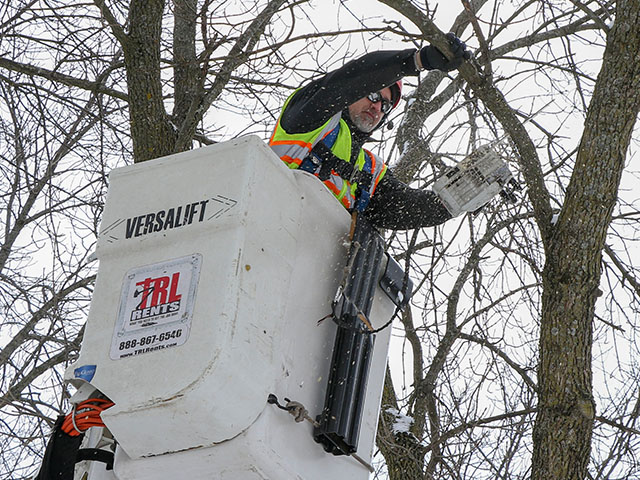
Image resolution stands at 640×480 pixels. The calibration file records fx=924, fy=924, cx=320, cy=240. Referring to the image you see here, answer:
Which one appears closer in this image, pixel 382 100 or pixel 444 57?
pixel 444 57

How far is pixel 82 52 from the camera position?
448 centimetres

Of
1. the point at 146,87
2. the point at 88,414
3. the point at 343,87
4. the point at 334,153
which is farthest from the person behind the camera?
the point at 146,87

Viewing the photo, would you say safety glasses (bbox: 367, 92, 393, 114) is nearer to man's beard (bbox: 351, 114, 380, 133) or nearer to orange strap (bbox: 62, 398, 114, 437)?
man's beard (bbox: 351, 114, 380, 133)

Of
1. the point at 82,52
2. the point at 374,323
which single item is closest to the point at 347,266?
the point at 374,323

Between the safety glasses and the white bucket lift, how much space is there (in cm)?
89

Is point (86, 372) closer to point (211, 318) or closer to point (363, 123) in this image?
point (211, 318)

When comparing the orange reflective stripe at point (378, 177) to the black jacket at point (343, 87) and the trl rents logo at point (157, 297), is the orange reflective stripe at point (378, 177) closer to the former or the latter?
the black jacket at point (343, 87)

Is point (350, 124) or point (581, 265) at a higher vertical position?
point (350, 124)

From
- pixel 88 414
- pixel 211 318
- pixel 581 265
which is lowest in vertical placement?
pixel 88 414

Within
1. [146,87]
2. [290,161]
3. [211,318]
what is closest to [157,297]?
[211,318]

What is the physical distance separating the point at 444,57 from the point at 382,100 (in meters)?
Result: 0.54

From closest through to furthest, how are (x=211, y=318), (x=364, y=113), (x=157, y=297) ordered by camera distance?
(x=211, y=318)
(x=157, y=297)
(x=364, y=113)

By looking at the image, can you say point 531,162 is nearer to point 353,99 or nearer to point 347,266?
point 353,99

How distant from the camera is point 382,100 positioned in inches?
137
